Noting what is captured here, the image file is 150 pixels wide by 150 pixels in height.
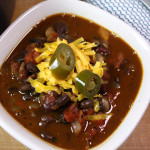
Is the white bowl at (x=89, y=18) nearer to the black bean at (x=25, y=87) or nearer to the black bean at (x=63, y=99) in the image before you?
the black bean at (x=25, y=87)

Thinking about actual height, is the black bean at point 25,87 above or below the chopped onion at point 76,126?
below

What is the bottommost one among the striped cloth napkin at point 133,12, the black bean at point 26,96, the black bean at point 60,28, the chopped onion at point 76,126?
the black bean at point 26,96

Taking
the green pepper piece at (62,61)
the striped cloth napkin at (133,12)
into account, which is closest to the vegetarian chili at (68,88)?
the green pepper piece at (62,61)

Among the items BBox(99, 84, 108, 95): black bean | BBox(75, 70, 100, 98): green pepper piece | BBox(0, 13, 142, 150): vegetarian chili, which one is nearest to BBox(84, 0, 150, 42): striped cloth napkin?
BBox(0, 13, 142, 150): vegetarian chili

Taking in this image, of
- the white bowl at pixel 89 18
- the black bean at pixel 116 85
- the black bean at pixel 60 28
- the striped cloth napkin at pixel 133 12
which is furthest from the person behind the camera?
the striped cloth napkin at pixel 133 12

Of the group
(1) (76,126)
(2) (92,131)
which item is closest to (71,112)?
(1) (76,126)

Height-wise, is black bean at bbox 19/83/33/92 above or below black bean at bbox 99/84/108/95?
below

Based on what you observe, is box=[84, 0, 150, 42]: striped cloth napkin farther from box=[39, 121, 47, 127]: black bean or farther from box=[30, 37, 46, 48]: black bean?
box=[39, 121, 47, 127]: black bean
